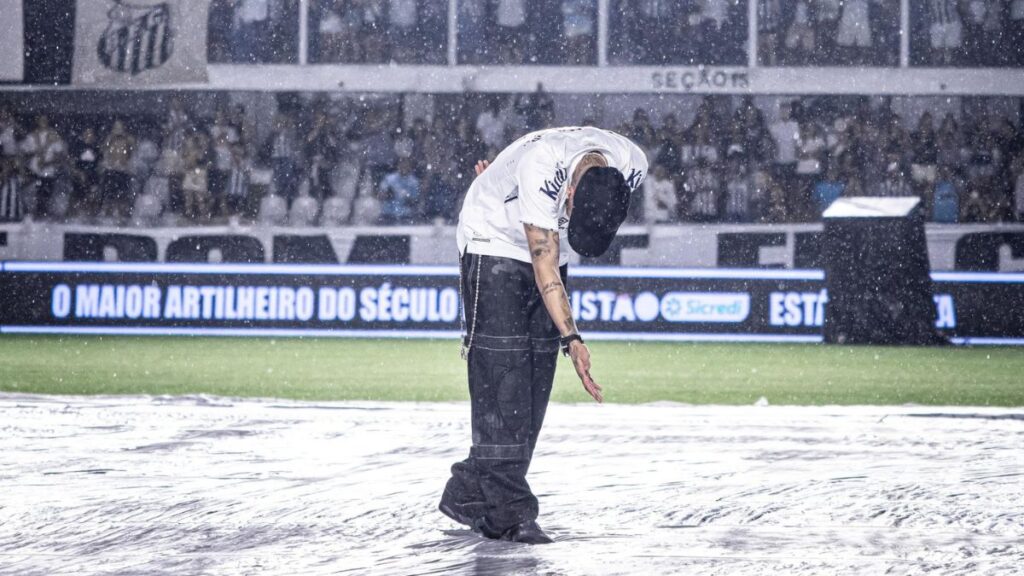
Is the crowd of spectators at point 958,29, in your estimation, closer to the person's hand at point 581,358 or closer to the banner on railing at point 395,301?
the banner on railing at point 395,301

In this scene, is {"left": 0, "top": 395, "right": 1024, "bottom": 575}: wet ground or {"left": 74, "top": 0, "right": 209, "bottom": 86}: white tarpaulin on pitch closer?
{"left": 0, "top": 395, "right": 1024, "bottom": 575}: wet ground

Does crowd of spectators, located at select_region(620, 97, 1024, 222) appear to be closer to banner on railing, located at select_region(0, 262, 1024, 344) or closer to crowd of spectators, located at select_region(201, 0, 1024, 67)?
crowd of spectators, located at select_region(201, 0, 1024, 67)

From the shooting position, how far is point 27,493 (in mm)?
5590

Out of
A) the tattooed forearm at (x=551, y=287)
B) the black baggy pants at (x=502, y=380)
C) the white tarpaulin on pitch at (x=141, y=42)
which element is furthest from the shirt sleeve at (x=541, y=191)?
the white tarpaulin on pitch at (x=141, y=42)

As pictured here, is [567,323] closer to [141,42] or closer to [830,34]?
[830,34]

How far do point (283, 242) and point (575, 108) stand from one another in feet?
22.7

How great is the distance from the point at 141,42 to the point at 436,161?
17.2 feet

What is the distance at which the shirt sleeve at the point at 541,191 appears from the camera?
4.58m

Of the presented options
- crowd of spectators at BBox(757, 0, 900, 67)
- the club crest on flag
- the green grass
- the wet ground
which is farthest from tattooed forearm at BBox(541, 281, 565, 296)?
the club crest on flag

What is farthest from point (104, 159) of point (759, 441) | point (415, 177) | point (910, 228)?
point (759, 441)

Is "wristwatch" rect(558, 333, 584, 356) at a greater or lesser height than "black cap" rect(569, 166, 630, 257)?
lesser

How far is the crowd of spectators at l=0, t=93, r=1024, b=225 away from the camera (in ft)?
69.9

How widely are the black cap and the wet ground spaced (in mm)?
1008

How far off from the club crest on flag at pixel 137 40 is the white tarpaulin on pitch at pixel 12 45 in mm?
1217
